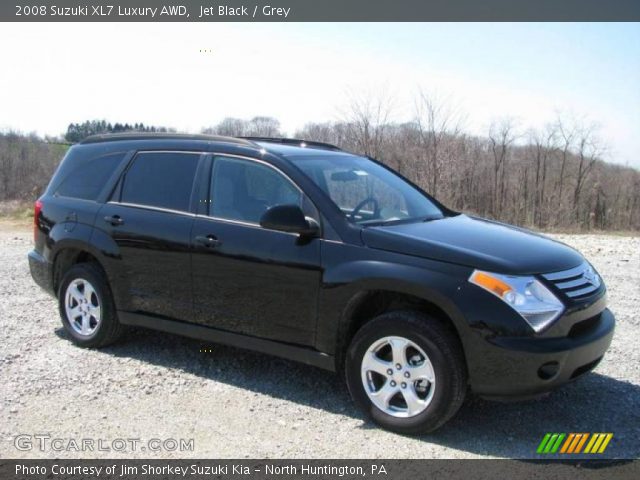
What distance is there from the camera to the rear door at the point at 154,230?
4.71 m

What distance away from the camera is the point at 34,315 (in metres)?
6.46

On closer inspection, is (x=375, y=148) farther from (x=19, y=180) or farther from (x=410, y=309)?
(x=19, y=180)

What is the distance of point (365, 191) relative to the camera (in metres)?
4.71

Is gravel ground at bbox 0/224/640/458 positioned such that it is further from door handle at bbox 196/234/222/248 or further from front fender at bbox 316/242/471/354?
door handle at bbox 196/234/222/248

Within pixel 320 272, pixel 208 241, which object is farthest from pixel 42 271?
pixel 320 272

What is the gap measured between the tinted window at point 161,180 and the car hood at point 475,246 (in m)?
1.68

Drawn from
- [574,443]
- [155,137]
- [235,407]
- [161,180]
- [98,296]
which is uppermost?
[155,137]

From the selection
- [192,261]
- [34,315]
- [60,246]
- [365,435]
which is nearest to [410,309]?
[365,435]

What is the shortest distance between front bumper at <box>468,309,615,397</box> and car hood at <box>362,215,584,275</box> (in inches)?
17.3

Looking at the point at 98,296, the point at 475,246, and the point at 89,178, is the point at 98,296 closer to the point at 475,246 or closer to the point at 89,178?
the point at 89,178

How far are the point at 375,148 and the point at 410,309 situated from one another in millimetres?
19247

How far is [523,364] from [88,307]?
3768mm

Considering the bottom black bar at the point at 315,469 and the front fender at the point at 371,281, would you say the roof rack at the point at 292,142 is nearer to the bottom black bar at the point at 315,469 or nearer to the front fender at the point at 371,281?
the front fender at the point at 371,281

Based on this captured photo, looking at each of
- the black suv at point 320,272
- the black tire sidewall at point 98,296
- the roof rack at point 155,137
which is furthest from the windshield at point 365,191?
the black tire sidewall at point 98,296
